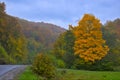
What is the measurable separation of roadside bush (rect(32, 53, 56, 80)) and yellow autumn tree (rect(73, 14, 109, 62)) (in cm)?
2588

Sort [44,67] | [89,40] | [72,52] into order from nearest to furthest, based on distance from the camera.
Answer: [44,67] → [89,40] → [72,52]

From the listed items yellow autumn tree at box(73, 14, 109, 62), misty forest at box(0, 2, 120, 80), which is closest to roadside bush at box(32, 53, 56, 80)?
misty forest at box(0, 2, 120, 80)

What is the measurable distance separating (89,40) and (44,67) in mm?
26691

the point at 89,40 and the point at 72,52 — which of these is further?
the point at 72,52

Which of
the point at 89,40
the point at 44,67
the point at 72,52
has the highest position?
the point at 89,40

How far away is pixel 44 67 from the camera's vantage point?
28.1m

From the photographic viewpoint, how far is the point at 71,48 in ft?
209

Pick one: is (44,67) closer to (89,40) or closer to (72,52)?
(89,40)

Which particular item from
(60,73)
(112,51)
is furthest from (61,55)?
(60,73)

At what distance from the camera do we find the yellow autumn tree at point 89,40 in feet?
177

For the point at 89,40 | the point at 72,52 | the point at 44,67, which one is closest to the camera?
the point at 44,67

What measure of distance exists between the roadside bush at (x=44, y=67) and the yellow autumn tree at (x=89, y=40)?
25.9m

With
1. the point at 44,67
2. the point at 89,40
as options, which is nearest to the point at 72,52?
the point at 89,40

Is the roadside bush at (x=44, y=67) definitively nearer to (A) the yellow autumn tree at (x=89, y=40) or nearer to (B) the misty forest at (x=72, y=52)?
(B) the misty forest at (x=72, y=52)
